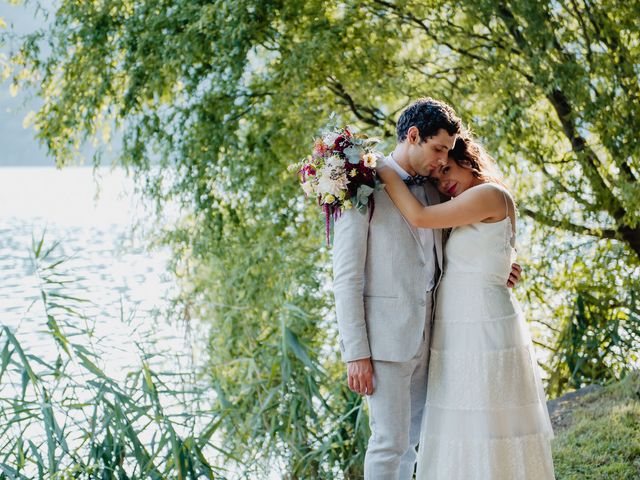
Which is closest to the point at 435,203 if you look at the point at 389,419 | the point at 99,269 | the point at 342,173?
the point at 342,173

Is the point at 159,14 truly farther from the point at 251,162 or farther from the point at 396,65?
the point at 396,65

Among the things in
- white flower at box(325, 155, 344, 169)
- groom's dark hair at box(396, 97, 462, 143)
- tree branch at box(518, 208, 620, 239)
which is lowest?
white flower at box(325, 155, 344, 169)

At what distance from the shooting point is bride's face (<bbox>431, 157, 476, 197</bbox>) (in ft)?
9.07

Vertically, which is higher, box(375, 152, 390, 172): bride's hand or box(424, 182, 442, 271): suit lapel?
box(375, 152, 390, 172): bride's hand

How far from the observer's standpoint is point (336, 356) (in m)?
5.97

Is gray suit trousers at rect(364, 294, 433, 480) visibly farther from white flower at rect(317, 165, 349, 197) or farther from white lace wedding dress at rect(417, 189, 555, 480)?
Result: white flower at rect(317, 165, 349, 197)

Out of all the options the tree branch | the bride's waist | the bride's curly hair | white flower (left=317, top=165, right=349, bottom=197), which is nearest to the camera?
white flower (left=317, top=165, right=349, bottom=197)

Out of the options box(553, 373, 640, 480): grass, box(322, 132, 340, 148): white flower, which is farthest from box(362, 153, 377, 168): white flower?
box(553, 373, 640, 480): grass

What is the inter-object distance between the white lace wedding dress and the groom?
120 mm

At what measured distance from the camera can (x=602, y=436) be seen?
385cm

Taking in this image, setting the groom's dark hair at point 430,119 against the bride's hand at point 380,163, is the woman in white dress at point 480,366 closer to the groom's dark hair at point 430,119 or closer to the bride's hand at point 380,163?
the bride's hand at point 380,163

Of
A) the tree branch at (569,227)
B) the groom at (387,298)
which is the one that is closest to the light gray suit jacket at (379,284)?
the groom at (387,298)

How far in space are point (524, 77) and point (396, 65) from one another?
0.87 m

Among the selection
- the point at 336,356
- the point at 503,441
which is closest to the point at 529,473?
the point at 503,441
